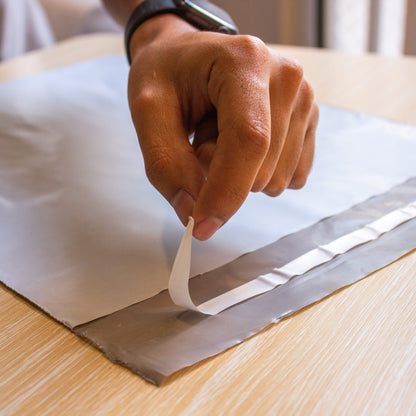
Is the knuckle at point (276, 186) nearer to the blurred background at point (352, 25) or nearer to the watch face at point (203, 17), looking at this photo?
the watch face at point (203, 17)

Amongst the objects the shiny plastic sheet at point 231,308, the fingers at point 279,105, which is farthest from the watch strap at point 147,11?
the shiny plastic sheet at point 231,308

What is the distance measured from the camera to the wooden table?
29cm

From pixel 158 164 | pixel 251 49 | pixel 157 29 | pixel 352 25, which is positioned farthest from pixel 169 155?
pixel 352 25

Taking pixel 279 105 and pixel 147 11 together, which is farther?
pixel 147 11

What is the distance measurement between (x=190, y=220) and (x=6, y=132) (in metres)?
0.45

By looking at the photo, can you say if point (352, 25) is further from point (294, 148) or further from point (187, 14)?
point (294, 148)

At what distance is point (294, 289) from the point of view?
38 centimetres

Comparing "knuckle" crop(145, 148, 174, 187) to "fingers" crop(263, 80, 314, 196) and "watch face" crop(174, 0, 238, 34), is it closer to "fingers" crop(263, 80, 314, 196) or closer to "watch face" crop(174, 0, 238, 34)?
"fingers" crop(263, 80, 314, 196)

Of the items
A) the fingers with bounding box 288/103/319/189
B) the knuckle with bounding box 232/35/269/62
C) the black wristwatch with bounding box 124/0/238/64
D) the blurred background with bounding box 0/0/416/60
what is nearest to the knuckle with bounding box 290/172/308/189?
the fingers with bounding box 288/103/319/189

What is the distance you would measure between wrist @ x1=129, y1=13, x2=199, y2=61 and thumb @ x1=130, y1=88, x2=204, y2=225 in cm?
13

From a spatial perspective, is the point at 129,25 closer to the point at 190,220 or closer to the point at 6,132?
the point at 6,132

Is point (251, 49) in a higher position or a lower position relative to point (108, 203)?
higher

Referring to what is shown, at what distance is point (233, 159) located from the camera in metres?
0.37

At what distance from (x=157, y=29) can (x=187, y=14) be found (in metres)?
0.05
